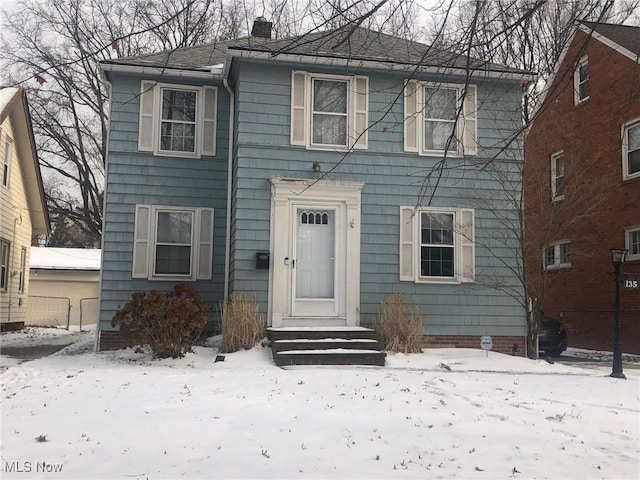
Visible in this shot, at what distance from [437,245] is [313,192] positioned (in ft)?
8.51

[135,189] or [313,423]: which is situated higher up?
[135,189]

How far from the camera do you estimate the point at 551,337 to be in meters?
13.1

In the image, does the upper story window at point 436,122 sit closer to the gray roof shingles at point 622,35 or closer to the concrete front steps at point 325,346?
the concrete front steps at point 325,346

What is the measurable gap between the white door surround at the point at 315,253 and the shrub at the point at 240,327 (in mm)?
651

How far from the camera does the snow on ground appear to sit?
4.24m

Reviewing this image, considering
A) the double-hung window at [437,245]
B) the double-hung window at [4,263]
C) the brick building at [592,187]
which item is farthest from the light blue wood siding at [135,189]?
the double-hung window at [4,263]

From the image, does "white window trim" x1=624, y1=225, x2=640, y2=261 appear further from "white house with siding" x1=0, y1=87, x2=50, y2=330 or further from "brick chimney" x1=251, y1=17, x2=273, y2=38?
"white house with siding" x1=0, y1=87, x2=50, y2=330

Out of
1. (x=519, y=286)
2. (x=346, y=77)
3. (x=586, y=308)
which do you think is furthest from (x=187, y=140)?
(x=586, y=308)

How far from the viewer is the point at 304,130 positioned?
11.2 m

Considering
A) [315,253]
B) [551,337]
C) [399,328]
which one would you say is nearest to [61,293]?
[315,253]

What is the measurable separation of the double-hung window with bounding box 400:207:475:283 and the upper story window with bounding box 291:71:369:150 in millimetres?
1778

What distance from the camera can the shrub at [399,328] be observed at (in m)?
10.1

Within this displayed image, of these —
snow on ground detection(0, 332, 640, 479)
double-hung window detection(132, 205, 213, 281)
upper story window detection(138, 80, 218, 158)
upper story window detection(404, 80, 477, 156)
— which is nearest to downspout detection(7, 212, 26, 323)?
double-hung window detection(132, 205, 213, 281)

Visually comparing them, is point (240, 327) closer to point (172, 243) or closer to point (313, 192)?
point (313, 192)
